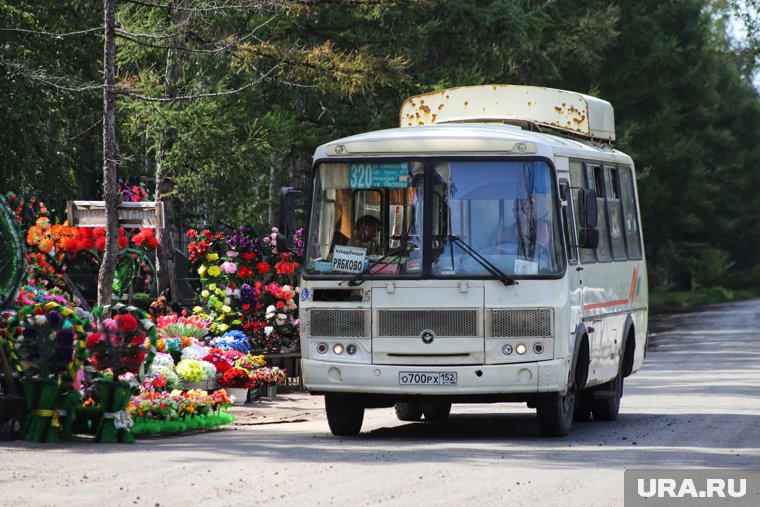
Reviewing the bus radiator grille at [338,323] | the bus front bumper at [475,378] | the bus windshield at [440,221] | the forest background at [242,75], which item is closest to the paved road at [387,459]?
the bus front bumper at [475,378]

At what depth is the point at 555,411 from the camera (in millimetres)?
14523

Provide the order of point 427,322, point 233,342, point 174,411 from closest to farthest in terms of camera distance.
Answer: point 427,322 → point 174,411 → point 233,342

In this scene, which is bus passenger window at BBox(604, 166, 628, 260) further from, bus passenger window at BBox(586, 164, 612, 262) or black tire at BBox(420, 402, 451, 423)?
black tire at BBox(420, 402, 451, 423)

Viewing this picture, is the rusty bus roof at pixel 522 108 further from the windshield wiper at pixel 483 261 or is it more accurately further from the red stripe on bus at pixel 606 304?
the windshield wiper at pixel 483 261

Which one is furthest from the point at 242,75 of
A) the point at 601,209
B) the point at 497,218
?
the point at 497,218

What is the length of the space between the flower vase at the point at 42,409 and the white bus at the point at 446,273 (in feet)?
7.55

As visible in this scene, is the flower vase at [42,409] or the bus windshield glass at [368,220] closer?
the flower vase at [42,409]

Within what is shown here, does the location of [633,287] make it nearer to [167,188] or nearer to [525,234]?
[525,234]

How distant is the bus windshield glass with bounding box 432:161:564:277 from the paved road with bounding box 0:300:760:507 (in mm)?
1564

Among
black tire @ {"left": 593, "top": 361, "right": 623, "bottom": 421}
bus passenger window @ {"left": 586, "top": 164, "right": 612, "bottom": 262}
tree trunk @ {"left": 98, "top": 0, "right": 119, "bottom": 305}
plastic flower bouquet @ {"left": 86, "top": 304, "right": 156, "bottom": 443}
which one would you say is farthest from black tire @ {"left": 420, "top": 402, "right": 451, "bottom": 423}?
plastic flower bouquet @ {"left": 86, "top": 304, "right": 156, "bottom": 443}

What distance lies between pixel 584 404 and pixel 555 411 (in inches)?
108

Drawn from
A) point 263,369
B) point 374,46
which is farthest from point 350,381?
point 374,46

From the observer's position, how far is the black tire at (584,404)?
55.6 feet

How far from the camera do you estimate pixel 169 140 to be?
24.6 meters
